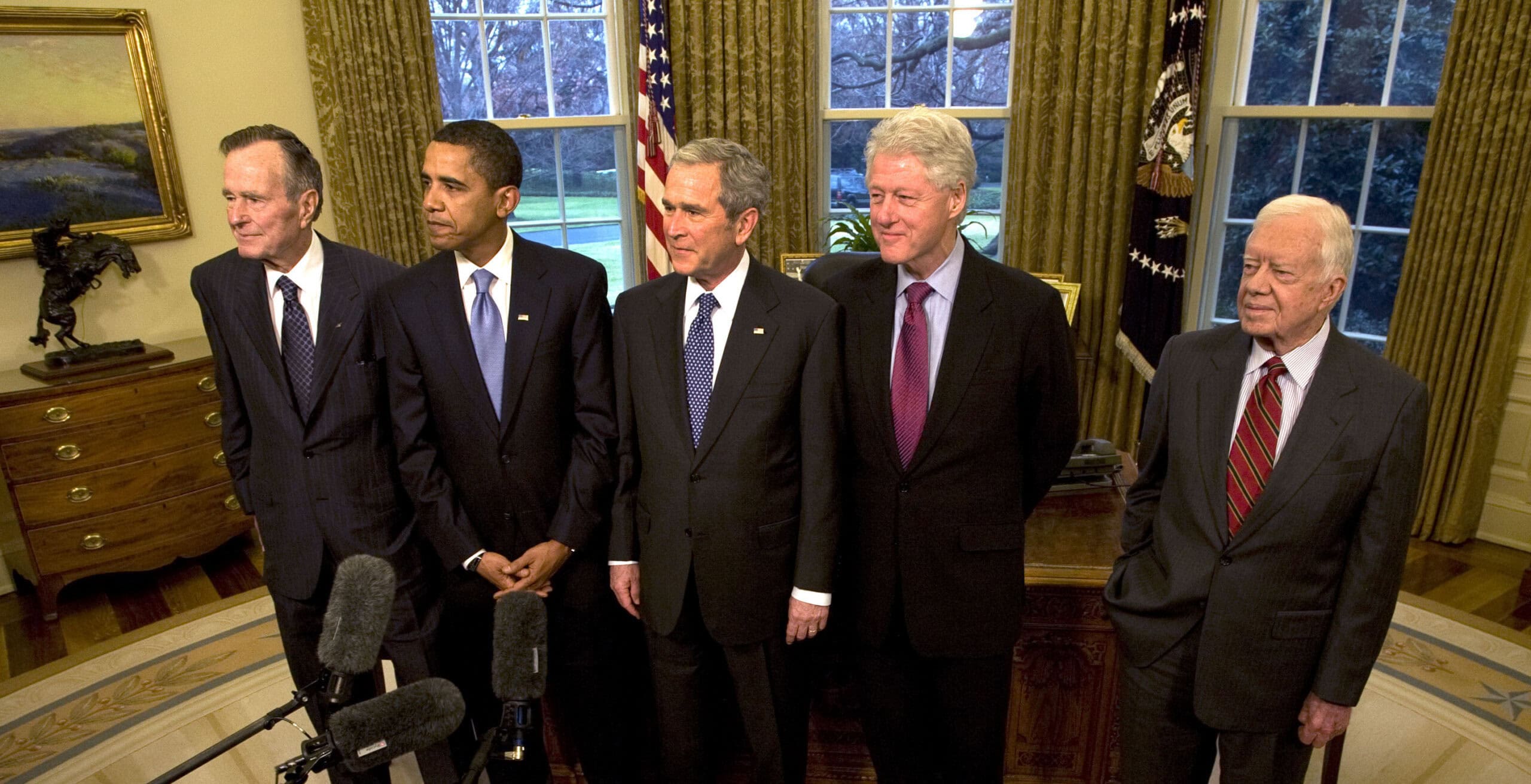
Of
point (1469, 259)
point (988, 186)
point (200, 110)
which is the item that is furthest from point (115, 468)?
point (1469, 259)

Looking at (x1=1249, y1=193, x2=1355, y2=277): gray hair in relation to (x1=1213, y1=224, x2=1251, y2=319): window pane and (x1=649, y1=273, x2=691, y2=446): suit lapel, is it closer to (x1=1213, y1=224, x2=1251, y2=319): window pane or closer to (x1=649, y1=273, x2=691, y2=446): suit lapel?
(x1=649, y1=273, x2=691, y2=446): suit lapel

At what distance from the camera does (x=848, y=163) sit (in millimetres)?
4750

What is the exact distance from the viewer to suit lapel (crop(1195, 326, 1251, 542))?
5.26 ft

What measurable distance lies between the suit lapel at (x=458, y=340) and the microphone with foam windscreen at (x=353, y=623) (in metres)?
0.78

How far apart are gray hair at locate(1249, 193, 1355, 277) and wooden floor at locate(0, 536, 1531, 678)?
258 centimetres

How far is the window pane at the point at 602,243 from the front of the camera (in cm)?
486

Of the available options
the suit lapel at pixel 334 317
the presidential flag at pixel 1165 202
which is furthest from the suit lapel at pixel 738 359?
the presidential flag at pixel 1165 202

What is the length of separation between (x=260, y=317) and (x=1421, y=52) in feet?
14.3

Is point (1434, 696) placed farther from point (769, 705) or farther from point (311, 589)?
point (311, 589)

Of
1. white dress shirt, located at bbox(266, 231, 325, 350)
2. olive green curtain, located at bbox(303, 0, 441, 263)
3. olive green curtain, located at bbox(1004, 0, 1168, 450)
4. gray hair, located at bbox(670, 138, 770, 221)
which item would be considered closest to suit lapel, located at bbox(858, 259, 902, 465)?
gray hair, located at bbox(670, 138, 770, 221)

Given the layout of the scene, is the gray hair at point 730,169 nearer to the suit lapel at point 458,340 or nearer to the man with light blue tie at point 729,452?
the man with light blue tie at point 729,452

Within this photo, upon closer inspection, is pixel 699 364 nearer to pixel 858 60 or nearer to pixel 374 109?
pixel 374 109

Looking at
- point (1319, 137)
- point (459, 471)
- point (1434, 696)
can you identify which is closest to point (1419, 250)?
point (1319, 137)

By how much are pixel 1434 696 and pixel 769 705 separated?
2281mm
